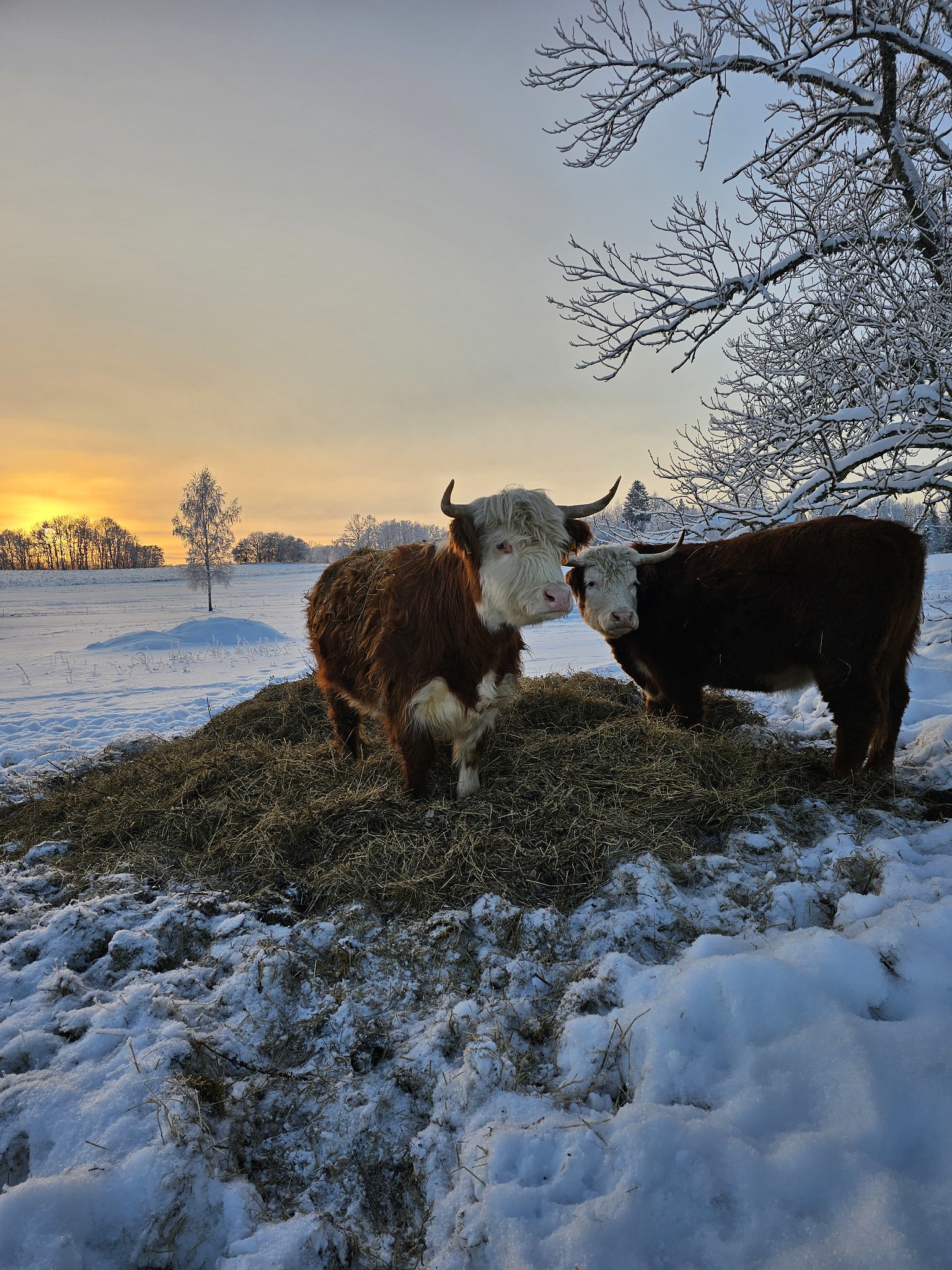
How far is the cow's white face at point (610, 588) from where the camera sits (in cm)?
461

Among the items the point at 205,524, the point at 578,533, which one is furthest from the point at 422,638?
the point at 205,524

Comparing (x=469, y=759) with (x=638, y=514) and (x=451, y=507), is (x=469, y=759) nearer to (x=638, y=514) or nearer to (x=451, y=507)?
(x=451, y=507)

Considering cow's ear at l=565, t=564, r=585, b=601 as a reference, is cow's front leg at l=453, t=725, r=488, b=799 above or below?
below

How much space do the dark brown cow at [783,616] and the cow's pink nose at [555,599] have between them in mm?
1620

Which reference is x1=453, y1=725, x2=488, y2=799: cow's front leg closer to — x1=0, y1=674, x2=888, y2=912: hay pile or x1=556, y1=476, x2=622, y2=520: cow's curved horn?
x1=0, y1=674, x2=888, y2=912: hay pile

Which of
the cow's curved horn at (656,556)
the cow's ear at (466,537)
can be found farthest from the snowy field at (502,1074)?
the cow's curved horn at (656,556)

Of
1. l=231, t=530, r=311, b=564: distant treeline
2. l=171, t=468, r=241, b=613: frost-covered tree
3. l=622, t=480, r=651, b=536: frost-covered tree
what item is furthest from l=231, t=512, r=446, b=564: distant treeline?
l=622, t=480, r=651, b=536: frost-covered tree

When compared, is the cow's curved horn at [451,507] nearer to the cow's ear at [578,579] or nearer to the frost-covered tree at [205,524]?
the cow's ear at [578,579]

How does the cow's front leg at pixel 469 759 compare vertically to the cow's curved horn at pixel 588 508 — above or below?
below

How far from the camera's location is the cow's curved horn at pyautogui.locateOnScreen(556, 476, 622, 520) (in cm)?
366

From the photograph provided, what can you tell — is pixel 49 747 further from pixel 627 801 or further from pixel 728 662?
pixel 728 662

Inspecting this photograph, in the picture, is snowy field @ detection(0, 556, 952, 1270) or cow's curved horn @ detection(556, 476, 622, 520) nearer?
snowy field @ detection(0, 556, 952, 1270)

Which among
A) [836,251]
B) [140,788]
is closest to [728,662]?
[140,788]

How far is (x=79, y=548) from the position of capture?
98312 mm
